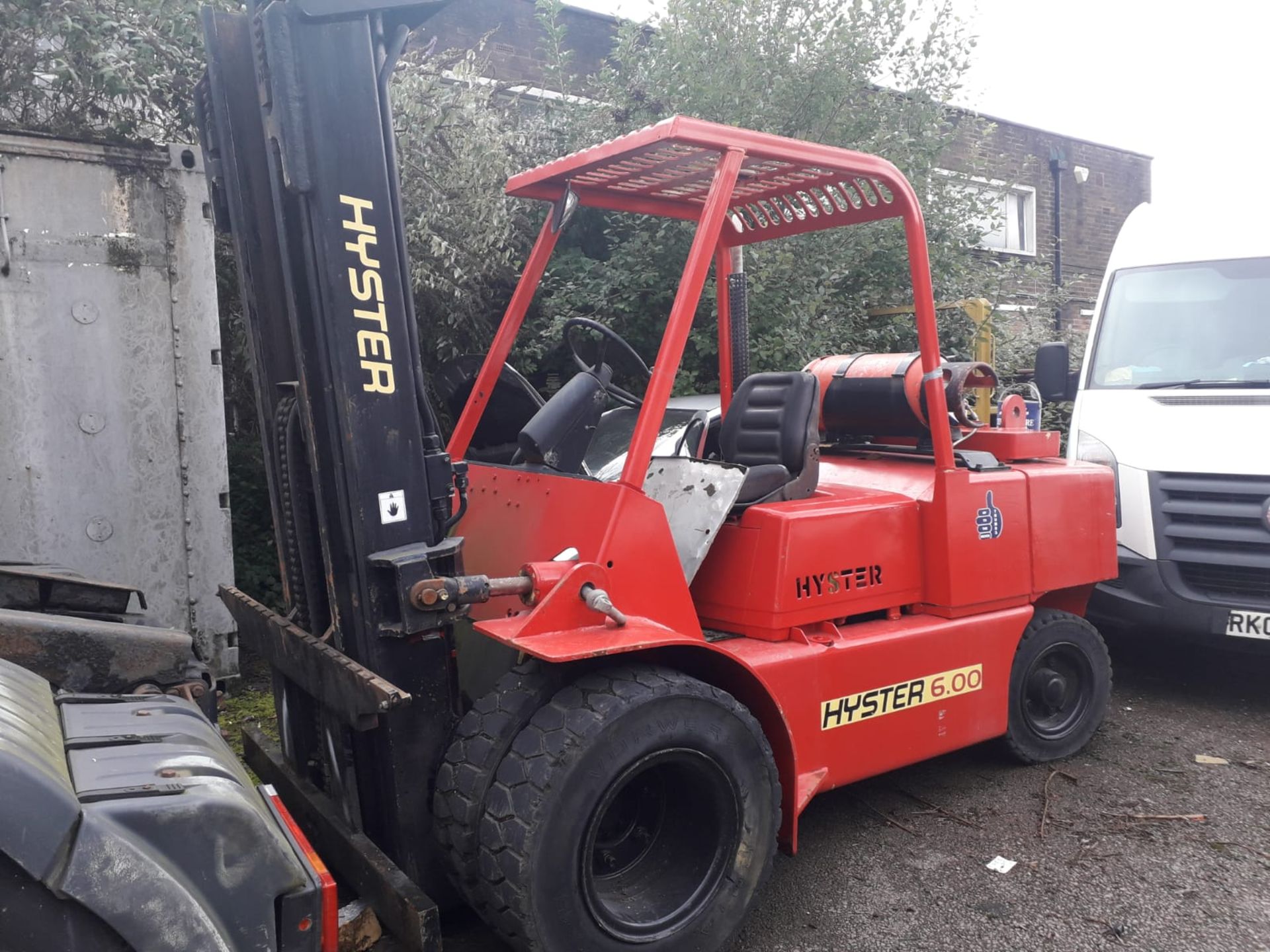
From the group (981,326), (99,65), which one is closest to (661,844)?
(99,65)

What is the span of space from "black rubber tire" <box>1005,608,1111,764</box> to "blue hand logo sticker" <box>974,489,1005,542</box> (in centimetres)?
51

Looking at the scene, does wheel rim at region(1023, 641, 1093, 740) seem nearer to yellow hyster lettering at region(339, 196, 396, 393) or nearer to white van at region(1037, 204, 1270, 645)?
white van at region(1037, 204, 1270, 645)

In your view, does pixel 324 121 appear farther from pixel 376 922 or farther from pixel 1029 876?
pixel 1029 876

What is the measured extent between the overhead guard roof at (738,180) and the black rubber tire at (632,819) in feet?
5.67

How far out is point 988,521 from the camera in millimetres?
4043

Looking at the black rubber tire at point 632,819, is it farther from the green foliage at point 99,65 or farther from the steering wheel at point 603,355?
the green foliage at point 99,65

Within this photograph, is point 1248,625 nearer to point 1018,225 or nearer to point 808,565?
point 808,565

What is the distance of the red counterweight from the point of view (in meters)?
4.16

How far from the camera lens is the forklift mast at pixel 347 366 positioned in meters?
2.62

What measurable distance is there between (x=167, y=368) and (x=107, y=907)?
3861 mm

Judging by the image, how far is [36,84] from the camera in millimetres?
5680

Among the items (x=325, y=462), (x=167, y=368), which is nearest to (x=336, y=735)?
(x=325, y=462)

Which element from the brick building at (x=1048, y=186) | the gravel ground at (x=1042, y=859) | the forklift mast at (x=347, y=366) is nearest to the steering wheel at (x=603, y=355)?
the forklift mast at (x=347, y=366)

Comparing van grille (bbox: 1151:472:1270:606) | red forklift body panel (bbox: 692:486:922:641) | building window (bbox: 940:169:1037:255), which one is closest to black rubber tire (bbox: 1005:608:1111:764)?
red forklift body panel (bbox: 692:486:922:641)
